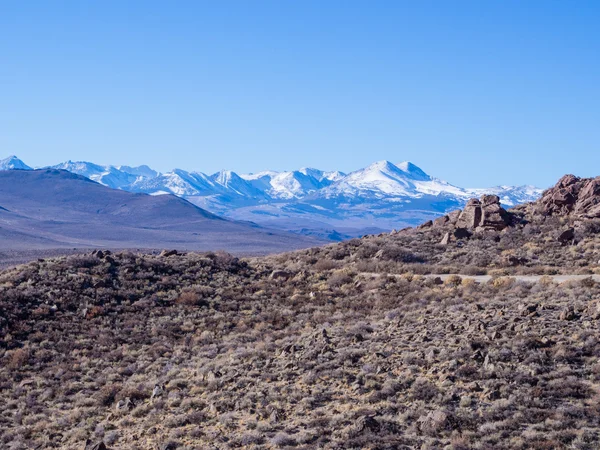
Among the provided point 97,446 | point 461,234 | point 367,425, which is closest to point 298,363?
point 367,425

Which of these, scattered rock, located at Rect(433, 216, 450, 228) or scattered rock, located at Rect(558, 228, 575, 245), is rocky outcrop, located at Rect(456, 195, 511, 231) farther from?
scattered rock, located at Rect(558, 228, 575, 245)

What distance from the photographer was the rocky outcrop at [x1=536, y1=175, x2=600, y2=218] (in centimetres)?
3981

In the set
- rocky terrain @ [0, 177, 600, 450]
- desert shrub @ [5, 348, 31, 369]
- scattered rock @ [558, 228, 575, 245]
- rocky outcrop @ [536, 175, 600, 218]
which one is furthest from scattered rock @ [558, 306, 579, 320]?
rocky outcrop @ [536, 175, 600, 218]

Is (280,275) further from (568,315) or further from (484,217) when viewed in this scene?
(568,315)

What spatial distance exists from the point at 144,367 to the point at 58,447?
18.2 ft

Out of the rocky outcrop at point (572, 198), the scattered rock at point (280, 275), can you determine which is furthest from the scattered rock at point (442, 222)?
the scattered rock at point (280, 275)

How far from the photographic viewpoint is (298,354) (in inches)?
722

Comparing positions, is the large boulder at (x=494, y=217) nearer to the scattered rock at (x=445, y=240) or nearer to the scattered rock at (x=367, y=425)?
the scattered rock at (x=445, y=240)

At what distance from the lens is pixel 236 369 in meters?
17.8

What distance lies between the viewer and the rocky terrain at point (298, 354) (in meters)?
13.4

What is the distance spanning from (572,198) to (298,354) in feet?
95.9

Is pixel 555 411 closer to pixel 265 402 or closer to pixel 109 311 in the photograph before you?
pixel 265 402

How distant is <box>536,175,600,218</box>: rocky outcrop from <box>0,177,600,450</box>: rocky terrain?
21.3 ft

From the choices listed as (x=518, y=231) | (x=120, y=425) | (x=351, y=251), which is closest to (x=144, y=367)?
(x=120, y=425)
